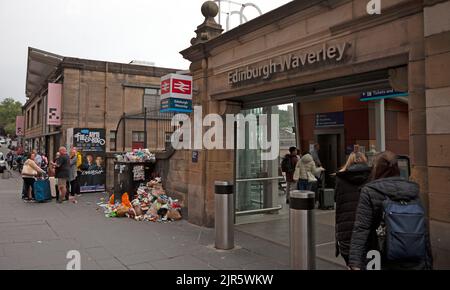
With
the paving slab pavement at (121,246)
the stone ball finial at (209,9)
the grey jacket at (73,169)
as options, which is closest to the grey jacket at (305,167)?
the paving slab pavement at (121,246)

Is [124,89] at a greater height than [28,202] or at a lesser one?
greater

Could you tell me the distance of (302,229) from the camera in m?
4.17

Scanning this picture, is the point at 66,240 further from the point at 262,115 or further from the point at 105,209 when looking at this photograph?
the point at 262,115

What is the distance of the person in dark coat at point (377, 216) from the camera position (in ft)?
8.99

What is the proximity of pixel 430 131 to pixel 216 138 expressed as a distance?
4.51 metres

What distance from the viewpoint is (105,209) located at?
32.0ft

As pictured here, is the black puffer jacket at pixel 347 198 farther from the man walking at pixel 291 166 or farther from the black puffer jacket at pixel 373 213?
the man walking at pixel 291 166

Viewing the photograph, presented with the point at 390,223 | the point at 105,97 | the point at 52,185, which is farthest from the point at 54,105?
the point at 390,223

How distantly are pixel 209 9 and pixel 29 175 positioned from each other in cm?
753

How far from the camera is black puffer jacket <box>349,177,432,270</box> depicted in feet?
9.05

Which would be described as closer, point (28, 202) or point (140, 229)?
point (140, 229)

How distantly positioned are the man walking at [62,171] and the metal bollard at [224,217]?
6.80 metres
